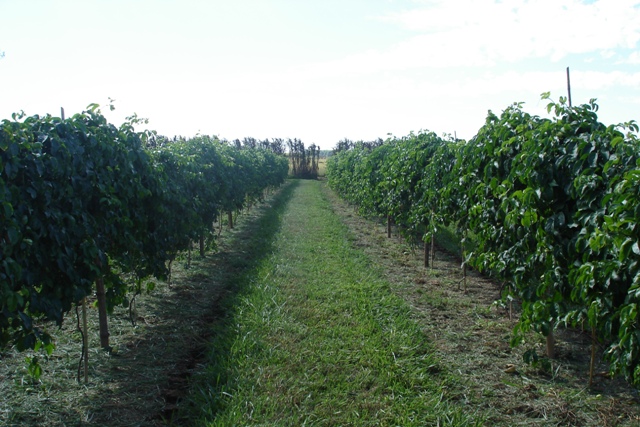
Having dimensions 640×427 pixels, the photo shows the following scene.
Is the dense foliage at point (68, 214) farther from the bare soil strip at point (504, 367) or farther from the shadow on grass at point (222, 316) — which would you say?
the bare soil strip at point (504, 367)

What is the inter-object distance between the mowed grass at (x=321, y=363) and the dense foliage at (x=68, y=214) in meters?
1.31

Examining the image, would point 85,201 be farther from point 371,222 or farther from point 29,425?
point 371,222

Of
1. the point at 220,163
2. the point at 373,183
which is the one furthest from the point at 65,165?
the point at 373,183

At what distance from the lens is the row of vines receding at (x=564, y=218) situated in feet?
9.74

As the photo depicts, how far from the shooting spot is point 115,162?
175 inches

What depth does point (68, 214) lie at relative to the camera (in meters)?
3.56

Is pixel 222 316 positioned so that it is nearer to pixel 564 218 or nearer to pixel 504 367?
pixel 504 367

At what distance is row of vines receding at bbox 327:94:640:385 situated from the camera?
2.97 meters

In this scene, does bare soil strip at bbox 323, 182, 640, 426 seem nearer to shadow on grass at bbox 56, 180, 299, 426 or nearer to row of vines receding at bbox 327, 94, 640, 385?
row of vines receding at bbox 327, 94, 640, 385

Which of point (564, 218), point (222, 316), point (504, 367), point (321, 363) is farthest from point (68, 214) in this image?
point (504, 367)

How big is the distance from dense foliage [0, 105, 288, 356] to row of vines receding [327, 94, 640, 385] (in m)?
3.59

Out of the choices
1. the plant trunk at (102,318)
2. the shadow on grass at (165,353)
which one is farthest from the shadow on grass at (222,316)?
the plant trunk at (102,318)

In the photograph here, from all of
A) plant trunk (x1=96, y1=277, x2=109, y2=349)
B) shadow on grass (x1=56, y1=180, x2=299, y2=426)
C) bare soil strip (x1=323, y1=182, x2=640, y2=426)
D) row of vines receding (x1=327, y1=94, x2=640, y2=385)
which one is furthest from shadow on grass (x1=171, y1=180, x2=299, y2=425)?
row of vines receding (x1=327, y1=94, x2=640, y2=385)

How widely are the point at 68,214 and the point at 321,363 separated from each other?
258 cm
